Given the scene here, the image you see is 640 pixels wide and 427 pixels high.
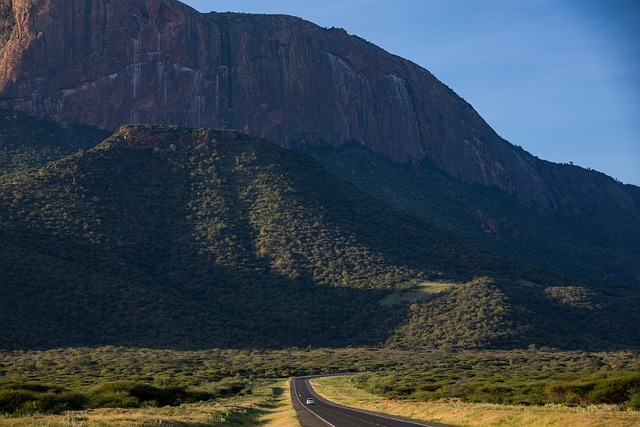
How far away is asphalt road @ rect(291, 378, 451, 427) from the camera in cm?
4028

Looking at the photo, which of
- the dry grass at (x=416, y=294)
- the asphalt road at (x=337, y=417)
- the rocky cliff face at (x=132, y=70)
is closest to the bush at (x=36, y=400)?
the asphalt road at (x=337, y=417)

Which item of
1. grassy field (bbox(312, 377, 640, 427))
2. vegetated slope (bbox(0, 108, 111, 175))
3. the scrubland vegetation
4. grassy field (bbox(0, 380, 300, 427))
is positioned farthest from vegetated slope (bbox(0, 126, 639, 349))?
grassy field (bbox(312, 377, 640, 427))

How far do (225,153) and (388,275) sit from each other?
1628 inches

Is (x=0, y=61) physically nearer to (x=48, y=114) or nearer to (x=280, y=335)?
(x=48, y=114)

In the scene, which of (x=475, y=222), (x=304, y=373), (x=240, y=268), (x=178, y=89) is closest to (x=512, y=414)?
(x=304, y=373)

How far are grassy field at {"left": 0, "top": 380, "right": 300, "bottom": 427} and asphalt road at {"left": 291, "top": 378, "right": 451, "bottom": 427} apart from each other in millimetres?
756

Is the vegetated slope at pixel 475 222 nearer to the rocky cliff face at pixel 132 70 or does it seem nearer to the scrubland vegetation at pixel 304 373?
the rocky cliff face at pixel 132 70

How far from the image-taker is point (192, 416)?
128 ft

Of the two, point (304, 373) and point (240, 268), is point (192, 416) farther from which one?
point (240, 268)

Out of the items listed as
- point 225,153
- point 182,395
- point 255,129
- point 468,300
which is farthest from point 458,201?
point 182,395

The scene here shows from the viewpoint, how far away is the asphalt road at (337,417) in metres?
40.3

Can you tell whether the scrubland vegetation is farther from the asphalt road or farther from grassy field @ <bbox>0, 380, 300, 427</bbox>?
the asphalt road

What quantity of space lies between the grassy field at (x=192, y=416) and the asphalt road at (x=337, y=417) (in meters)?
0.76

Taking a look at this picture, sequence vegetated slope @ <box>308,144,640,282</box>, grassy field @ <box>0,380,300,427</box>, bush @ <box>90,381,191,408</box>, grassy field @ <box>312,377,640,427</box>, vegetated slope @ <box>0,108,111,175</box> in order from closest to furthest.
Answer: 1. grassy field @ <box>0,380,300,427</box>
2. grassy field @ <box>312,377,640,427</box>
3. bush @ <box>90,381,191,408</box>
4. vegetated slope @ <box>0,108,111,175</box>
5. vegetated slope @ <box>308,144,640,282</box>
